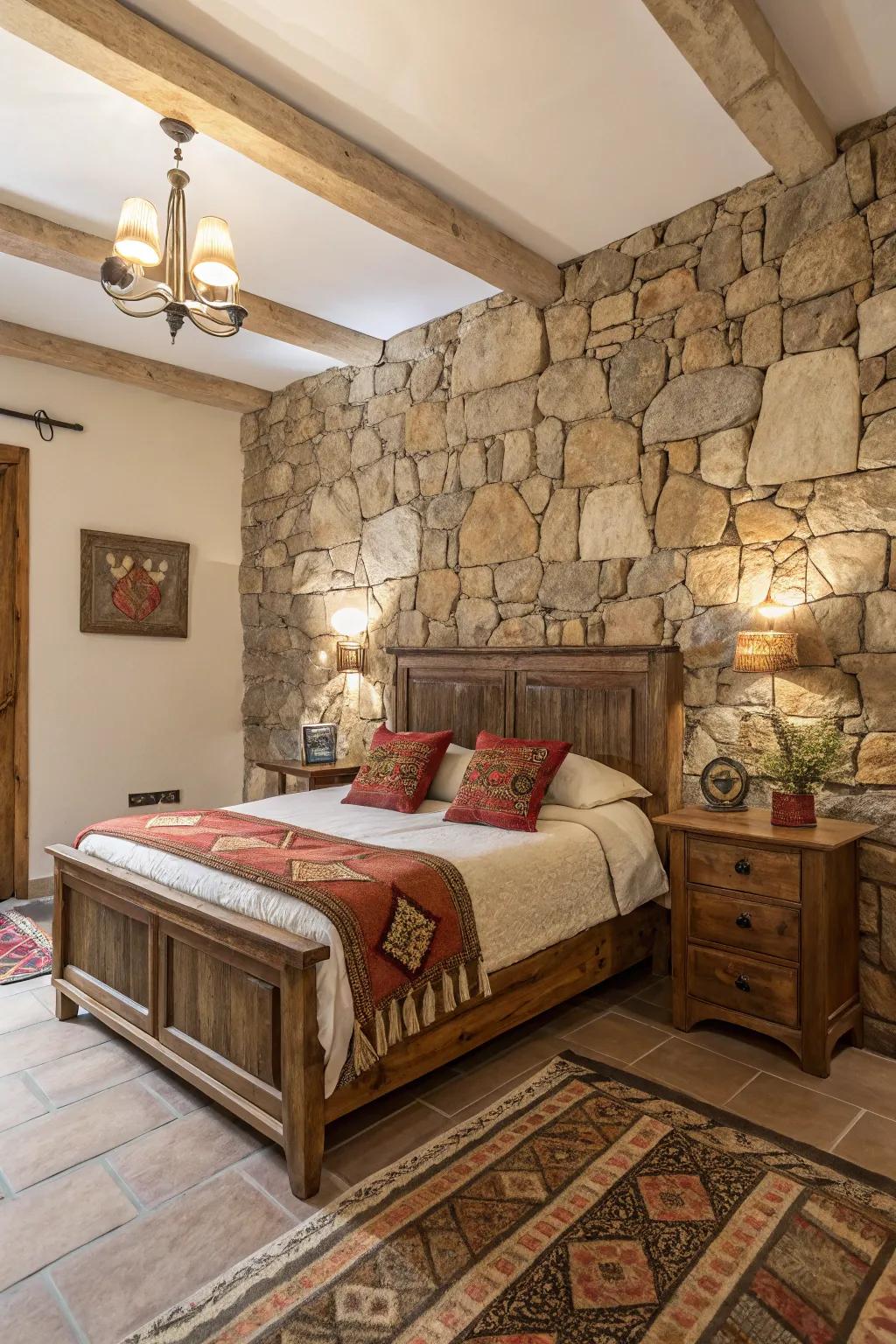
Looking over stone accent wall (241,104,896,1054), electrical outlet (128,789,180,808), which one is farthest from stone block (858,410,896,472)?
electrical outlet (128,789,180,808)

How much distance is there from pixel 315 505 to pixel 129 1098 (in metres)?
3.54

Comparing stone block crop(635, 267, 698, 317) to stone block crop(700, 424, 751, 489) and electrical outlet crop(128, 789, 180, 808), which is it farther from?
electrical outlet crop(128, 789, 180, 808)

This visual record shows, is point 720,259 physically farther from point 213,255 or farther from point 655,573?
point 213,255

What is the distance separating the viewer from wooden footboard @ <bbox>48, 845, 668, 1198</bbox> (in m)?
1.93

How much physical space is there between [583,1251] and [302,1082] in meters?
0.71

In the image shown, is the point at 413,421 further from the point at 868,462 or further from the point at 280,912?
the point at 280,912

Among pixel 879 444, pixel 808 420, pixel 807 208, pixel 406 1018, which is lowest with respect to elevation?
pixel 406 1018

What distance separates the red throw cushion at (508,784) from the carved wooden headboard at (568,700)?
34 centimetres

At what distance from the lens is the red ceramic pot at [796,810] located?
2703 millimetres

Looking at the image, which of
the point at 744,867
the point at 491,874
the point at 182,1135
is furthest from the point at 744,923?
the point at 182,1135

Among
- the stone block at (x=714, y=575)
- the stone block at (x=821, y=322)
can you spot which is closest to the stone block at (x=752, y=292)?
the stone block at (x=821, y=322)

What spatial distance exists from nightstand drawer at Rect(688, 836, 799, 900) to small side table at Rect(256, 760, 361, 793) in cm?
197

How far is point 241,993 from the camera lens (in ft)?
7.02

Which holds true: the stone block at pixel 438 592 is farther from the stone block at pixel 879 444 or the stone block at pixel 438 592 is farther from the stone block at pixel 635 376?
the stone block at pixel 879 444
